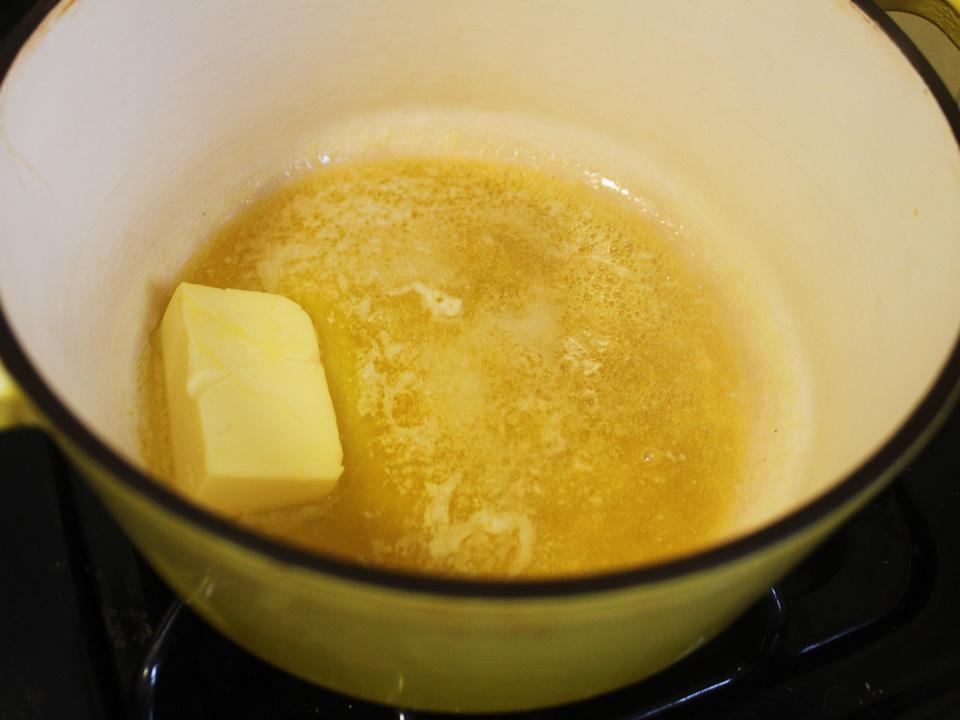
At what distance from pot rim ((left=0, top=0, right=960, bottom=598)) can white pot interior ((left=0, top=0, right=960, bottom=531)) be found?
0.09m

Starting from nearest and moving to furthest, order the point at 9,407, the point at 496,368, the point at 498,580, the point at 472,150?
1. the point at 498,580
2. the point at 9,407
3. the point at 496,368
4. the point at 472,150

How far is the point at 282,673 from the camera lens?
0.64 metres

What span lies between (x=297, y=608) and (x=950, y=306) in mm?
444

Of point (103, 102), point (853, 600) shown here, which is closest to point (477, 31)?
point (103, 102)

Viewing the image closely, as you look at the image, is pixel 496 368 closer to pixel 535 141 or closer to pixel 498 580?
pixel 535 141

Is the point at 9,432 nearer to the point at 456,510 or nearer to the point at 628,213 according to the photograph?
the point at 456,510

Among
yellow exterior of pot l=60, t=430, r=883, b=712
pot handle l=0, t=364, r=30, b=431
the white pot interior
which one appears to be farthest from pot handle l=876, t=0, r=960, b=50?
pot handle l=0, t=364, r=30, b=431

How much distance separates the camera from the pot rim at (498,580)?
0.37 meters

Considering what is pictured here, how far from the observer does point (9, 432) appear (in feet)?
2.36

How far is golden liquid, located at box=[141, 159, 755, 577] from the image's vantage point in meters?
0.70

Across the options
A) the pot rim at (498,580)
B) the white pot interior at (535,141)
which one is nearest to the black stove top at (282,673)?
the white pot interior at (535,141)

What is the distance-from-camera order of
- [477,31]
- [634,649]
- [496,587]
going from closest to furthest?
[496,587], [634,649], [477,31]

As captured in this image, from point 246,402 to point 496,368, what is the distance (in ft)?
0.73

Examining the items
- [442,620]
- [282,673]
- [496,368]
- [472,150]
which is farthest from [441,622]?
[472,150]
